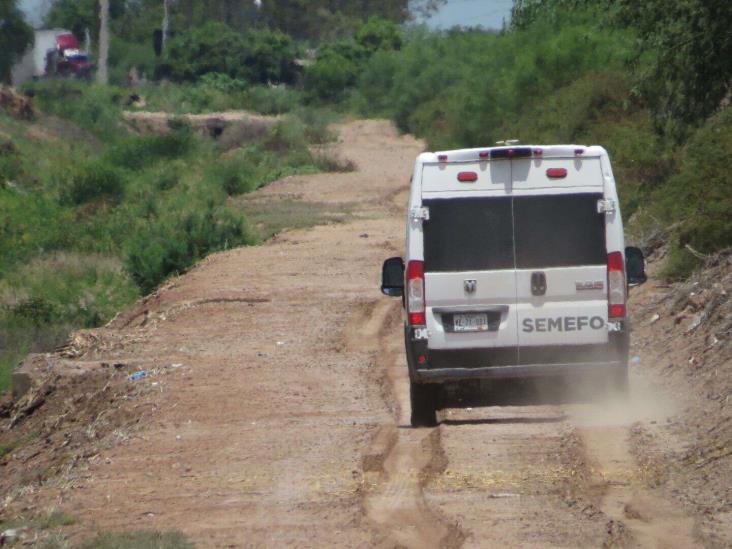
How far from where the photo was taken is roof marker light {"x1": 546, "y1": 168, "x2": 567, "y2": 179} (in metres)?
10.4

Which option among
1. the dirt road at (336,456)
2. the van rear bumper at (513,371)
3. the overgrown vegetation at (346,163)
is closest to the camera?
the dirt road at (336,456)

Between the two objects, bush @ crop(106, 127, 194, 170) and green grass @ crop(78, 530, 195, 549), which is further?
bush @ crop(106, 127, 194, 170)

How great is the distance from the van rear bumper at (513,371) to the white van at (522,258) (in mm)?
11

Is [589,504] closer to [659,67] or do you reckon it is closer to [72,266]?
[659,67]

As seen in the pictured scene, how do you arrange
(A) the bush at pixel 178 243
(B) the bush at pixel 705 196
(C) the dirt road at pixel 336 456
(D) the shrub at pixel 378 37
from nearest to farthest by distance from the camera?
(C) the dirt road at pixel 336 456
(B) the bush at pixel 705 196
(A) the bush at pixel 178 243
(D) the shrub at pixel 378 37

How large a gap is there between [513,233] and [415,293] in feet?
3.03

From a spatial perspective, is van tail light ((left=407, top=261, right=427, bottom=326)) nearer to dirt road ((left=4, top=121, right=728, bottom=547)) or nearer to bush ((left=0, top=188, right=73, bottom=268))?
dirt road ((left=4, top=121, right=728, bottom=547))

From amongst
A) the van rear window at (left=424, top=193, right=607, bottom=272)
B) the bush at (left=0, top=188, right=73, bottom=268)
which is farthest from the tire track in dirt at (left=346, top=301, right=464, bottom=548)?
the bush at (left=0, top=188, right=73, bottom=268)

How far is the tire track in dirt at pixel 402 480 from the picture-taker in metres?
8.05

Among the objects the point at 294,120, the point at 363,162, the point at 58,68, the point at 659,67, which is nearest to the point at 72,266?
the point at 659,67

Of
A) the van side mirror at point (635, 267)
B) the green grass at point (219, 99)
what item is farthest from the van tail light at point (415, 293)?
the green grass at point (219, 99)

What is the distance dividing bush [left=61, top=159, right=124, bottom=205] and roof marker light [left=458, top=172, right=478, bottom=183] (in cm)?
2978

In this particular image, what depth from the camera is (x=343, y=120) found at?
78062 mm

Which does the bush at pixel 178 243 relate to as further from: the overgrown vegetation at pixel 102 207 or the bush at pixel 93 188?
the bush at pixel 93 188
